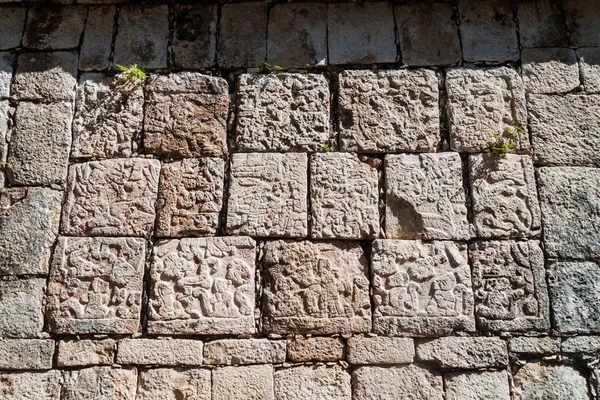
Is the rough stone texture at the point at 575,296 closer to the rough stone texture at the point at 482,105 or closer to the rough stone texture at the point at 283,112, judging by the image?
the rough stone texture at the point at 482,105

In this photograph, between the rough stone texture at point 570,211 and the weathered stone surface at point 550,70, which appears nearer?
the rough stone texture at point 570,211

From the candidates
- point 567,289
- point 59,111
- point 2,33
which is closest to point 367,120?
point 567,289

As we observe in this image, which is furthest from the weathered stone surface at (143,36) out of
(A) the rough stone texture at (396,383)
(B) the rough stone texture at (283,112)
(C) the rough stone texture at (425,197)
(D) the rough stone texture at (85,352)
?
(A) the rough stone texture at (396,383)

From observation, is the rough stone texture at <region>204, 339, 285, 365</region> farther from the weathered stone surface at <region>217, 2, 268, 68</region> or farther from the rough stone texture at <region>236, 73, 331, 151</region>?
the weathered stone surface at <region>217, 2, 268, 68</region>

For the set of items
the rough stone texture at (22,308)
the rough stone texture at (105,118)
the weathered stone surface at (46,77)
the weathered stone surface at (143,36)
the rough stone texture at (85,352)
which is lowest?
the rough stone texture at (85,352)

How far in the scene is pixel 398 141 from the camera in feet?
12.5

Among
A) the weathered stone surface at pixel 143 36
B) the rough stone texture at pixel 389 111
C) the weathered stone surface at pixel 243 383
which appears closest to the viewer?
the weathered stone surface at pixel 243 383

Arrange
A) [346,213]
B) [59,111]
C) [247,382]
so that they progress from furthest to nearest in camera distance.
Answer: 1. [59,111]
2. [346,213]
3. [247,382]

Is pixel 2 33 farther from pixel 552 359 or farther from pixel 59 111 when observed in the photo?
pixel 552 359

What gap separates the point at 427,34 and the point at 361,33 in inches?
18.6

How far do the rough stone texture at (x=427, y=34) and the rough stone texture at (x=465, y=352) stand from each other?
6.25ft

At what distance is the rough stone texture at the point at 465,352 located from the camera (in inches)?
133

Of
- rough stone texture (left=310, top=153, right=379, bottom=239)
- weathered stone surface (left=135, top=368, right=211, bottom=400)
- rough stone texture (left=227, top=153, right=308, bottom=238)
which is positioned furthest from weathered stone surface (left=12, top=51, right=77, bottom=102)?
weathered stone surface (left=135, top=368, right=211, bottom=400)

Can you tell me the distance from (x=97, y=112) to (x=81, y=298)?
4.18 feet
